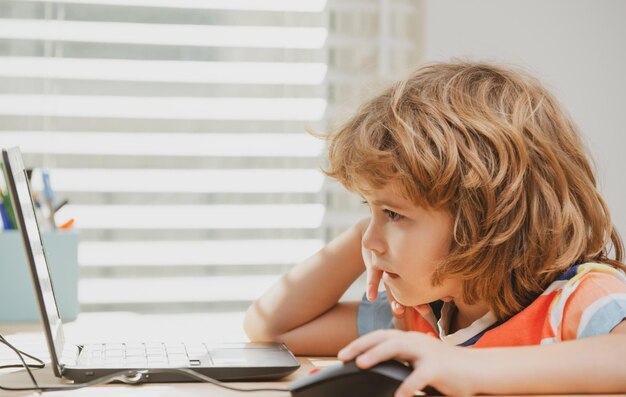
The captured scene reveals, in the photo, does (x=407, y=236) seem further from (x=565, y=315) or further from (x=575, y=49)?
(x=575, y=49)

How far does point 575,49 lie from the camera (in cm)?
153

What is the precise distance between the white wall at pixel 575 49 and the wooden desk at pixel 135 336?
2.10 ft

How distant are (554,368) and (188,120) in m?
1.05

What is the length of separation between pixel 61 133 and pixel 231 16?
0.39 m

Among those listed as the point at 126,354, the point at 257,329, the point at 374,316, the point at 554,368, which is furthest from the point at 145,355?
the point at 554,368

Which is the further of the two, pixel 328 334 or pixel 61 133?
pixel 61 133

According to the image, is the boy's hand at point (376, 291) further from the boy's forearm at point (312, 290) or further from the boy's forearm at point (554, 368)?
the boy's forearm at point (554, 368)

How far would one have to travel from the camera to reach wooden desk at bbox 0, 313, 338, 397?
2.63 ft

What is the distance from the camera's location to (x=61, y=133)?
1.57 metres

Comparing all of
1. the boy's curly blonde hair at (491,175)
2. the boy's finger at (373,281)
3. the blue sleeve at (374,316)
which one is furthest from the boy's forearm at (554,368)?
the blue sleeve at (374,316)

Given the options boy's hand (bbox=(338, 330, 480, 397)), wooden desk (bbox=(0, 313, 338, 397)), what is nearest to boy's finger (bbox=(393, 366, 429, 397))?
boy's hand (bbox=(338, 330, 480, 397))

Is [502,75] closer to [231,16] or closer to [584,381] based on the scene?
[584,381]

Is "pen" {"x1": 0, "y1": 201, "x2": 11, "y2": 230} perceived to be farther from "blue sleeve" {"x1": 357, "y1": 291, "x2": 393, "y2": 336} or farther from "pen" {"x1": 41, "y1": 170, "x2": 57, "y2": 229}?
"blue sleeve" {"x1": 357, "y1": 291, "x2": 393, "y2": 336}

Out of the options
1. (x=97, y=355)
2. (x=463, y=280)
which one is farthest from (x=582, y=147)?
(x=97, y=355)
